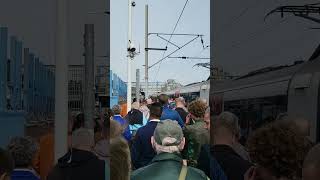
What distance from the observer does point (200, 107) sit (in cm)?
548

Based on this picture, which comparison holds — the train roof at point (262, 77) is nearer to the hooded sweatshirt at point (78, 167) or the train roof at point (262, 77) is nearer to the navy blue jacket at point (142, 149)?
the navy blue jacket at point (142, 149)

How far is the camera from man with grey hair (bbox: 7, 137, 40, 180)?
3270 mm

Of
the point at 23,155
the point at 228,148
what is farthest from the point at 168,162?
the point at 23,155

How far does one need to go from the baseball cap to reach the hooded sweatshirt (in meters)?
0.54

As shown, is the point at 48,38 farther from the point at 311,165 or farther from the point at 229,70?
the point at 229,70

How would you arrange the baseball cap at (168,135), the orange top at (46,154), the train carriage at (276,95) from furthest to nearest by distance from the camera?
the train carriage at (276,95) → the orange top at (46,154) → the baseball cap at (168,135)

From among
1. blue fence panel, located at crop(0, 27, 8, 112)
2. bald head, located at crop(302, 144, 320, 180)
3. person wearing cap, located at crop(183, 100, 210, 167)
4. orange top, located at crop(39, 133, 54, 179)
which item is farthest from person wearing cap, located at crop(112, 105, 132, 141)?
bald head, located at crop(302, 144, 320, 180)

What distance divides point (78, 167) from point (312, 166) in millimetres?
2051

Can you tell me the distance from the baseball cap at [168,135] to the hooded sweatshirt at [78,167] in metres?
0.54

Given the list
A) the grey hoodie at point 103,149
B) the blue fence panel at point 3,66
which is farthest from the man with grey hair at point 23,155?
the grey hoodie at point 103,149

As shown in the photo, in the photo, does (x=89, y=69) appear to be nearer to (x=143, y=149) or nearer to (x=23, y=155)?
(x=23, y=155)

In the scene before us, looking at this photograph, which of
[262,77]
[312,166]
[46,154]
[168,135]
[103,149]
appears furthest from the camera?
[262,77]

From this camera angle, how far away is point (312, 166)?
154 cm

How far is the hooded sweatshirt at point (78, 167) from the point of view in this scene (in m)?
3.27
